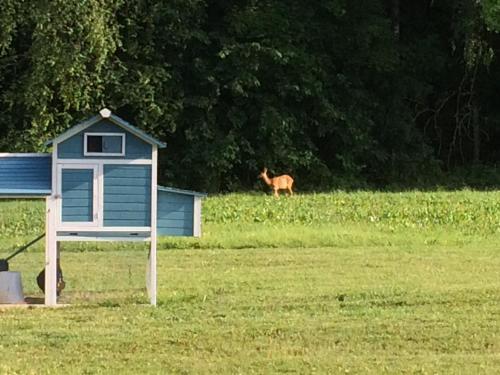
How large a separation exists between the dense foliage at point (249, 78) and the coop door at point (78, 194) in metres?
14.8

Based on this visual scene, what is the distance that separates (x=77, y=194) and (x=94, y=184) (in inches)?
7.4

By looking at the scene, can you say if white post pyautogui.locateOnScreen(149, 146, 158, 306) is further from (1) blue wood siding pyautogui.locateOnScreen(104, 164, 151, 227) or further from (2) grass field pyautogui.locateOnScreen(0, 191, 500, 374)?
(2) grass field pyautogui.locateOnScreen(0, 191, 500, 374)

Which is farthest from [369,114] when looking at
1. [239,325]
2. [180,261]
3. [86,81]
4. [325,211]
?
[239,325]

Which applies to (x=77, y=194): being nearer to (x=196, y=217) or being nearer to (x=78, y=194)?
(x=78, y=194)

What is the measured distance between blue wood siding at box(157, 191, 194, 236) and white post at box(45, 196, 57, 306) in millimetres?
1039

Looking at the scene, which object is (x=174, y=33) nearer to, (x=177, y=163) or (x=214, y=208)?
(x=177, y=163)

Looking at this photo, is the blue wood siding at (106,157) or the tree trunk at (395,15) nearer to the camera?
the blue wood siding at (106,157)

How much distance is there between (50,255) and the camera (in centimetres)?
1034

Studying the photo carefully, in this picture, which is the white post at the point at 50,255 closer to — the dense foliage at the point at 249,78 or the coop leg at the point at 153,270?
the coop leg at the point at 153,270

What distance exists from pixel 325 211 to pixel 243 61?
342 inches

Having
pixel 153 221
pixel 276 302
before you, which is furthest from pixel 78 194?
pixel 276 302

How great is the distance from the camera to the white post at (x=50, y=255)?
33.8ft

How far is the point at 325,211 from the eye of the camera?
64.1ft

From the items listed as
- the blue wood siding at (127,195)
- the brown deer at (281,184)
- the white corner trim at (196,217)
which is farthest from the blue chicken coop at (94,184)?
the brown deer at (281,184)
